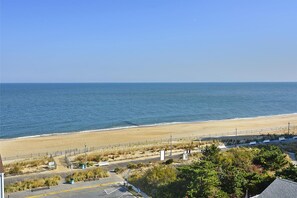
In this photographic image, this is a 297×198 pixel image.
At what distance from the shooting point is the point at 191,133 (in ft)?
173

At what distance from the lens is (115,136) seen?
49688 millimetres

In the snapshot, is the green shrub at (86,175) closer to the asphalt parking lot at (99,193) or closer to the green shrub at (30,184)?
the green shrub at (30,184)

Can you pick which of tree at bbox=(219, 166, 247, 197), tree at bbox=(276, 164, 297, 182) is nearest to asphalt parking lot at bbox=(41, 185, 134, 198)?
tree at bbox=(219, 166, 247, 197)

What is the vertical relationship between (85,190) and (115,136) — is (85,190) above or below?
above

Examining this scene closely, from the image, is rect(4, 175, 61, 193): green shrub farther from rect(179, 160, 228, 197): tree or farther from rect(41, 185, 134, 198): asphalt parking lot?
rect(179, 160, 228, 197): tree

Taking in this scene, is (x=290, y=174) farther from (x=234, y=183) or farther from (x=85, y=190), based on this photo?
(x=85, y=190)

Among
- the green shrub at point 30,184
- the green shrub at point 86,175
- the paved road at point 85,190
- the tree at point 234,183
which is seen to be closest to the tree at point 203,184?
the tree at point 234,183

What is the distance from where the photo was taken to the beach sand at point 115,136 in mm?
42312

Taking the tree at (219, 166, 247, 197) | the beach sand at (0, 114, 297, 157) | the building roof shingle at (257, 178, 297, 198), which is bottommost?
the beach sand at (0, 114, 297, 157)

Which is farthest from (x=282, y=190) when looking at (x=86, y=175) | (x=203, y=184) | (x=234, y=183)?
(x=86, y=175)

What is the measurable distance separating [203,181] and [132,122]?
4798 cm

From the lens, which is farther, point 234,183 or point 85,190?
point 85,190

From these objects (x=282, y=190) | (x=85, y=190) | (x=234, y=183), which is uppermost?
(x=282, y=190)

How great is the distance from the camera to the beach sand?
42.3 m
